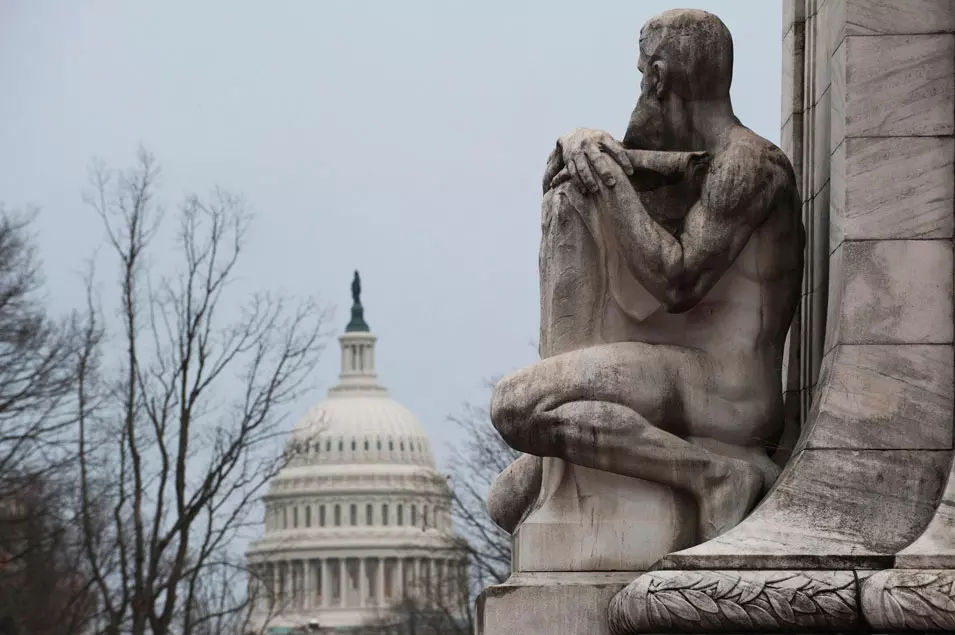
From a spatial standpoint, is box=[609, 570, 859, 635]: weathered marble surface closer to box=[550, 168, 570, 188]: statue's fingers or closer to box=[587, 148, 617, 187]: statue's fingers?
box=[587, 148, 617, 187]: statue's fingers

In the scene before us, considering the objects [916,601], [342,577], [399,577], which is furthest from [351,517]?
[916,601]

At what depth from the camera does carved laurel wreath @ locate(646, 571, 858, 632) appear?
29.4 feet

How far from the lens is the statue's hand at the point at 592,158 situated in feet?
33.3

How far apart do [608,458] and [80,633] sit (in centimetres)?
3122

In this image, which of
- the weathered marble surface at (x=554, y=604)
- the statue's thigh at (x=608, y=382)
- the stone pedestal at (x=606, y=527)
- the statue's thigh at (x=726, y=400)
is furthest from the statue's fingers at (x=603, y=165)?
the weathered marble surface at (x=554, y=604)

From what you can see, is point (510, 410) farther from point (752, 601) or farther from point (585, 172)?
point (752, 601)

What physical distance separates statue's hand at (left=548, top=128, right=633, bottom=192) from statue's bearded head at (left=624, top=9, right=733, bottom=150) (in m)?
0.31

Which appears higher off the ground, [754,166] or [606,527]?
[754,166]

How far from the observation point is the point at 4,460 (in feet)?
111

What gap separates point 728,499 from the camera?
992 cm

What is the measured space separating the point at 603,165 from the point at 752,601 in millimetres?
2149

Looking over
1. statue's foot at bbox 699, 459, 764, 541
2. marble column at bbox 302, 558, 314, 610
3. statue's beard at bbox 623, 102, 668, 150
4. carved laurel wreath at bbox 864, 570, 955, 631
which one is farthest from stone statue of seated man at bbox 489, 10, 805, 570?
marble column at bbox 302, 558, 314, 610

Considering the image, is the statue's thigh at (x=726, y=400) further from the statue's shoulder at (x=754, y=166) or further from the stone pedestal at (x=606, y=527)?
the statue's shoulder at (x=754, y=166)

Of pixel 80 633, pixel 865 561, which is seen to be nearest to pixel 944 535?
pixel 865 561
